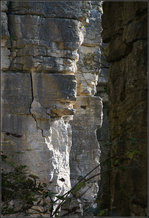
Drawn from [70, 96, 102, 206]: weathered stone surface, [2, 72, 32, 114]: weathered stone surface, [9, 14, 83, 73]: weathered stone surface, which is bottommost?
[70, 96, 102, 206]: weathered stone surface

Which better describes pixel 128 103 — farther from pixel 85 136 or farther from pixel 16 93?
pixel 85 136

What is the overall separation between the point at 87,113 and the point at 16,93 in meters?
2.87

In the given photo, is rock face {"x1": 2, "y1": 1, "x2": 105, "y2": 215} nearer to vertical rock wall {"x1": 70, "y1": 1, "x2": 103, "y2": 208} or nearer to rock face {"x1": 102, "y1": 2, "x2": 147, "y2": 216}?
vertical rock wall {"x1": 70, "y1": 1, "x2": 103, "y2": 208}

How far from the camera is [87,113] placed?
12602mm

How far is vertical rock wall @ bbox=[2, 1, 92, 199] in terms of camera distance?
9.98 m

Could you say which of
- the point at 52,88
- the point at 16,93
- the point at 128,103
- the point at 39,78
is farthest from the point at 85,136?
the point at 128,103

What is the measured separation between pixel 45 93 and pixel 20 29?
1160mm

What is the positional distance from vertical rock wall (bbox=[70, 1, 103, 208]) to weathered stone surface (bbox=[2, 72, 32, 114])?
250 cm

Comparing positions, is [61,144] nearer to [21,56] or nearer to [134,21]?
[21,56]

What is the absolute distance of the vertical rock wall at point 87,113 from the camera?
12.5 meters

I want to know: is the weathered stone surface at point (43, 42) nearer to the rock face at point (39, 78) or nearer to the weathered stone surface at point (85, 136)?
the rock face at point (39, 78)

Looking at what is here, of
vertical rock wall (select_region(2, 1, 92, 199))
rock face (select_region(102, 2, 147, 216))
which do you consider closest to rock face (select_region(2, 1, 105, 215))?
vertical rock wall (select_region(2, 1, 92, 199))

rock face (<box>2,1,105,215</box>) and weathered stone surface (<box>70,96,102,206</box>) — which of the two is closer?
rock face (<box>2,1,105,215</box>)

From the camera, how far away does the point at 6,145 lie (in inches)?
391
